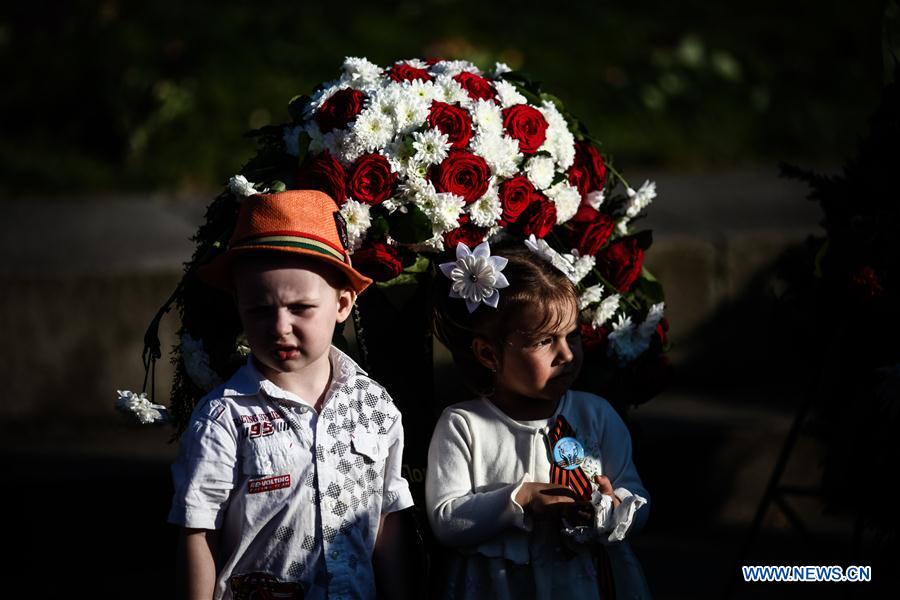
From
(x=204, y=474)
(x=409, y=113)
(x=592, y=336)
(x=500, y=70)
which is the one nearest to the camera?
(x=204, y=474)

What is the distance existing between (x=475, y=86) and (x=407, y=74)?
21 centimetres

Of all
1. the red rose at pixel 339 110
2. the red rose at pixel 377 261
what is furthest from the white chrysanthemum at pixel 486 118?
the red rose at pixel 377 261

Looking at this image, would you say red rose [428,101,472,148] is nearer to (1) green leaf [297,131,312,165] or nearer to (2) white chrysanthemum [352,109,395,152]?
(2) white chrysanthemum [352,109,395,152]

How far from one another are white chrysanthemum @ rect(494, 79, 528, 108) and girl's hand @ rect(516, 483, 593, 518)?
117cm

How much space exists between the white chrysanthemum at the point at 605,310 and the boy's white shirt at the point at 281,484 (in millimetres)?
884

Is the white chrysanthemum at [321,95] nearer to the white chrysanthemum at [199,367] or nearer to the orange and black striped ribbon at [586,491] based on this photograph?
the white chrysanthemum at [199,367]

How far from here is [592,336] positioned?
11.1ft

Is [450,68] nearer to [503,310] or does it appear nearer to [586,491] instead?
[503,310]

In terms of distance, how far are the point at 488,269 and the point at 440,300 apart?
0.96 ft

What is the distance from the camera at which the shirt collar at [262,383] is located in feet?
8.87

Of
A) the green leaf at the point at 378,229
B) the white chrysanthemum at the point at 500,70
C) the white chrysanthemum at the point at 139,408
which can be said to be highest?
the white chrysanthemum at the point at 500,70

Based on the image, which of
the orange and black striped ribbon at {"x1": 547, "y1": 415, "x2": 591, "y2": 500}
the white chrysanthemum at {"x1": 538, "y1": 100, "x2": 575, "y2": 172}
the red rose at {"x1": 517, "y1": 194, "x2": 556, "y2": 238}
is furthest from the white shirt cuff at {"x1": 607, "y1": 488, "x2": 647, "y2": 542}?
the white chrysanthemum at {"x1": 538, "y1": 100, "x2": 575, "y2": 172}

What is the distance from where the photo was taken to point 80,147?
6.86 m

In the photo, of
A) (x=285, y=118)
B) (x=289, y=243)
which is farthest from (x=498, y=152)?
(x=285, y=118)
